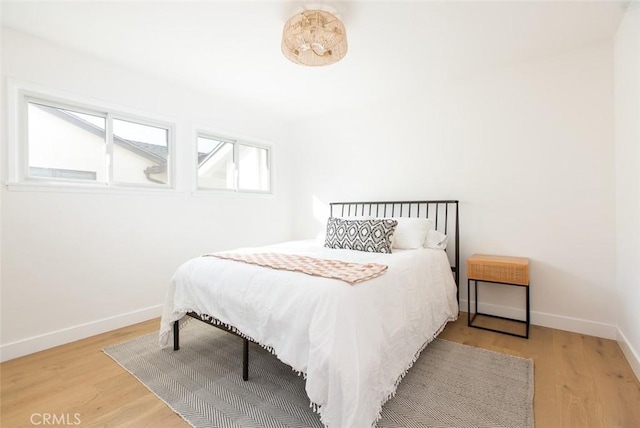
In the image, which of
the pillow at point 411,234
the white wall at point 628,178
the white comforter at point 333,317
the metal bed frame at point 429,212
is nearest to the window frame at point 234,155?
the metal bed frame at point 429,212

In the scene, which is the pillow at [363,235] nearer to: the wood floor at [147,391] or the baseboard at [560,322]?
the wood floor at [147,391]

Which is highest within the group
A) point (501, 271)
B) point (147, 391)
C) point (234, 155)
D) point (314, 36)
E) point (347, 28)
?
point (347, 28)

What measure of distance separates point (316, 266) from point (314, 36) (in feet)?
5.07

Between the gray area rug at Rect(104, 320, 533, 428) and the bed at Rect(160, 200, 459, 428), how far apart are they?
0.42ft

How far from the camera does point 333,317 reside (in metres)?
1.42

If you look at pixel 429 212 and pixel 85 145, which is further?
pixel 429 212

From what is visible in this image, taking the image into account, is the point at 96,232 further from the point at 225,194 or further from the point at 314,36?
the point at 314,36

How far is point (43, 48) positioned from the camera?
7.86 ft

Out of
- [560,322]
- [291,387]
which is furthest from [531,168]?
[291,387]

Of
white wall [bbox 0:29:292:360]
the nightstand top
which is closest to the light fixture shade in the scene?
white wall [bbox 0:29:292:360]

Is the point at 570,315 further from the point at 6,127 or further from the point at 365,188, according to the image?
the point at 6,127

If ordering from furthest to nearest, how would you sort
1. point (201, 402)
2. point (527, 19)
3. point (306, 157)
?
point (306, 157), point (527, 19), point (201, 402)

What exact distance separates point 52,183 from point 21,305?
3.13 feet

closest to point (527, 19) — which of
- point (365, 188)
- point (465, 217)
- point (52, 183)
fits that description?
point (465, 217)
